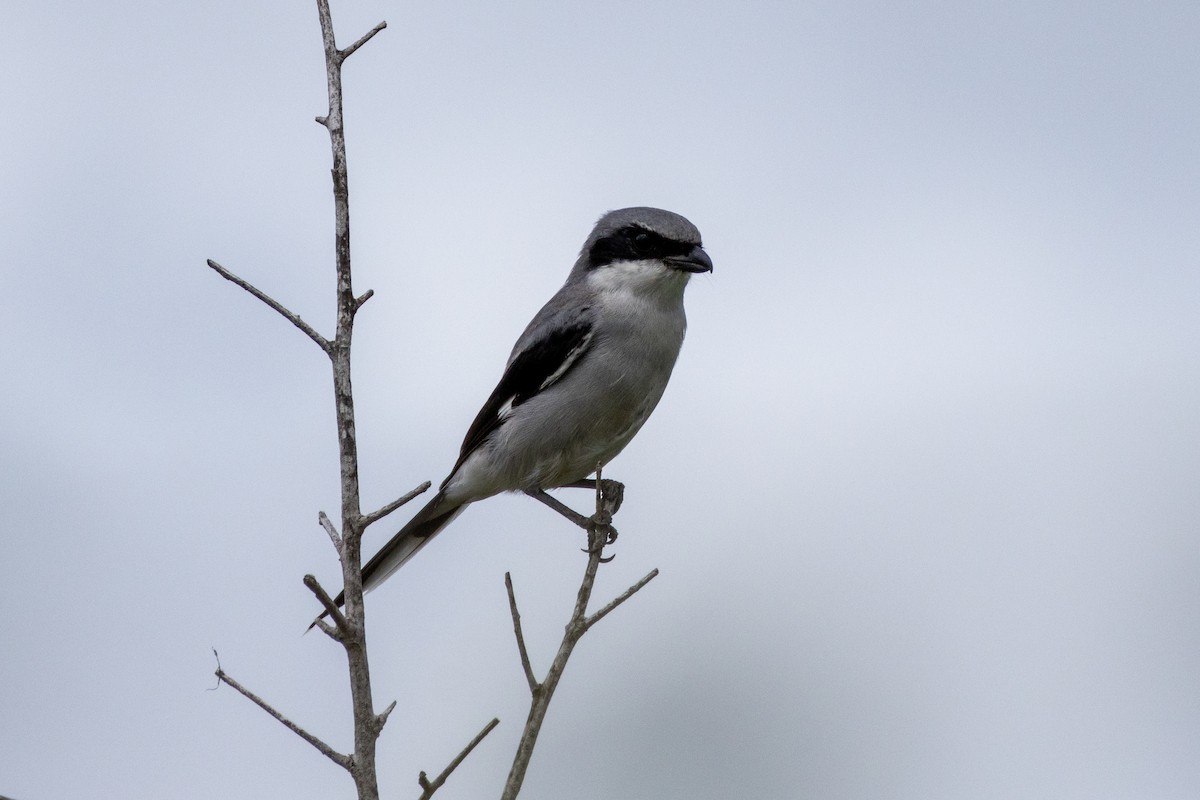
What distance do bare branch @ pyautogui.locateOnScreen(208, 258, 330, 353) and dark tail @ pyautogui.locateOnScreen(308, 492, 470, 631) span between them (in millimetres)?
3120

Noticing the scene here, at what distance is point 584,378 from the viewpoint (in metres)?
6.13

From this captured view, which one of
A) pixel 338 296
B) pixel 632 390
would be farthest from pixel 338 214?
pixel 632 390

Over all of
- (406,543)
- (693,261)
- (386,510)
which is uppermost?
(693,261)

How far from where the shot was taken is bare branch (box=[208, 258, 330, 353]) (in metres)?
3.44

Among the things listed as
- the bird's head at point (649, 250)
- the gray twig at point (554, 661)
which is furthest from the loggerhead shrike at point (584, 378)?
the gray twig at point (554, 661)

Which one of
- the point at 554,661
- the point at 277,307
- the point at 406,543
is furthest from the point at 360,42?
the point at 406,543

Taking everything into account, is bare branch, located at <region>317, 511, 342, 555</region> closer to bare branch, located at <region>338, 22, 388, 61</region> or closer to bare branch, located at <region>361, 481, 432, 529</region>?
bare branch, located at <region>361, 481, 432, 529</region>

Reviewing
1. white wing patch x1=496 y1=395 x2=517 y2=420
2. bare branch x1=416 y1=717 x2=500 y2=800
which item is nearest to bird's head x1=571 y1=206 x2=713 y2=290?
white wing patch x1=496 y1=395 x2=517 y2=420

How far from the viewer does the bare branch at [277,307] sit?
344 centimetres

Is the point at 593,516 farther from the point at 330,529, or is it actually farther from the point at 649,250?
the point at 330,529

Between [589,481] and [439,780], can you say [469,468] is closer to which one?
[589,481]

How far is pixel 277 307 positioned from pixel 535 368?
2799 mm

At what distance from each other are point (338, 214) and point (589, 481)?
3.69m

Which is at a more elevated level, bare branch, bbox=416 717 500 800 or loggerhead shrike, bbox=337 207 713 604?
loggerhead shrike, bbox=337 207 713 604
